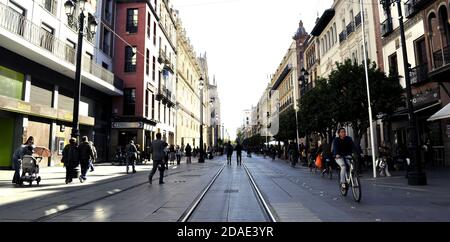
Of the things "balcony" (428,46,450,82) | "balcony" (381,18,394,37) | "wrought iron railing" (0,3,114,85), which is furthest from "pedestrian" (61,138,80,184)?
"balcony" (381,18,394,37)

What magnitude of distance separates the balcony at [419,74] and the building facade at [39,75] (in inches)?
731

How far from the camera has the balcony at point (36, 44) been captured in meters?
17.1

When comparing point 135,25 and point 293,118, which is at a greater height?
point 135,25

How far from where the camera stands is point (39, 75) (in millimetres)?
21562

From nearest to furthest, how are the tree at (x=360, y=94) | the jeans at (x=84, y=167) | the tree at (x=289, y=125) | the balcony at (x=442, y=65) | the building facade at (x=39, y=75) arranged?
the jeans at (x=84, y=167)
the balcony at (x=442, y=65)
the tree at (x=360, y=94)
the building facade at (x=39, y=75)
the tree at (x=289, y=125)

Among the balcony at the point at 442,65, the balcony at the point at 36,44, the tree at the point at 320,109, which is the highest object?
the balcony at the point at 36,44

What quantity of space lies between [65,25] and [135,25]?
11525 mm

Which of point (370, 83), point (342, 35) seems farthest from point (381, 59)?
point (370, 83)

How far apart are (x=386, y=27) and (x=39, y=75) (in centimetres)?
2377

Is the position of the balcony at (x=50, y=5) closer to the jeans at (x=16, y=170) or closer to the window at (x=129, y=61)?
the window at (x=129, y=61)

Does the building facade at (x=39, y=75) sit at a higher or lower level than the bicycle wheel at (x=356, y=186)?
higher

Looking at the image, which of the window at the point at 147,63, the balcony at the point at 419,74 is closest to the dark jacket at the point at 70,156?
the balcony at the point at 419,74
